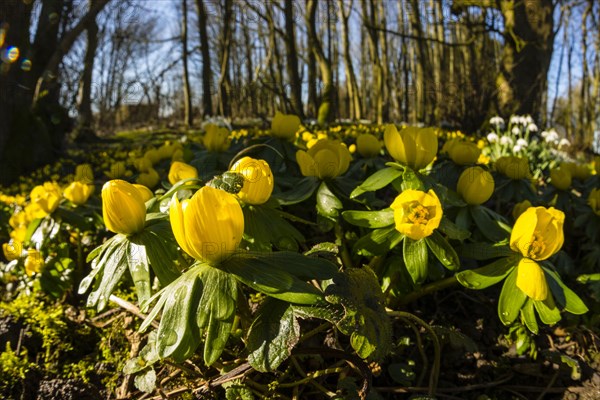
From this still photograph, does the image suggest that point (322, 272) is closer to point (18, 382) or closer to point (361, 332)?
point (361, 332)

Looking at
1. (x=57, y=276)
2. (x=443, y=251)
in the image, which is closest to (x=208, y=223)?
(x=443, y=251)

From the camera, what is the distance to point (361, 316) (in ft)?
2.87

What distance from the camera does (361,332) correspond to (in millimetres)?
863

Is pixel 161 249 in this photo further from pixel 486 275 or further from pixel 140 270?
pixel 486 275

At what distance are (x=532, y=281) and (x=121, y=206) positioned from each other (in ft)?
3.12

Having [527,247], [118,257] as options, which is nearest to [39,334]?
[118,257]

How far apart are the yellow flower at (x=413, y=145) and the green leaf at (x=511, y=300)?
38cm

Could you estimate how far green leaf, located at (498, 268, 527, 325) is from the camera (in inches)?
40.7

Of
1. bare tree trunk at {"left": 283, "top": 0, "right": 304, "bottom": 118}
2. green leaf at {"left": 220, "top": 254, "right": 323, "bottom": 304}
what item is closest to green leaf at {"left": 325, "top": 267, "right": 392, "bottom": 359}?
green leaf at {"left": 220, "top": 254, "right": 323, "bottom": 304}

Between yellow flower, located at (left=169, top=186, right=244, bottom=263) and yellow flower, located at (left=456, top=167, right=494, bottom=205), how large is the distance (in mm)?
744

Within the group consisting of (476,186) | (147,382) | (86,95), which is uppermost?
(86,95)

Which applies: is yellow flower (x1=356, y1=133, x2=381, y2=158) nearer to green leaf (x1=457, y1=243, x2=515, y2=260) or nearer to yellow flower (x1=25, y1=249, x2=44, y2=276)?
green leaf (x1=457, y1=243, x2=515, y2=260)

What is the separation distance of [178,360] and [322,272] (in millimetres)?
308

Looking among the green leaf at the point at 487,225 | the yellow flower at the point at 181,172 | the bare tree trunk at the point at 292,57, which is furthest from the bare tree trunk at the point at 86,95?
the green leaf at the point at 487,225
